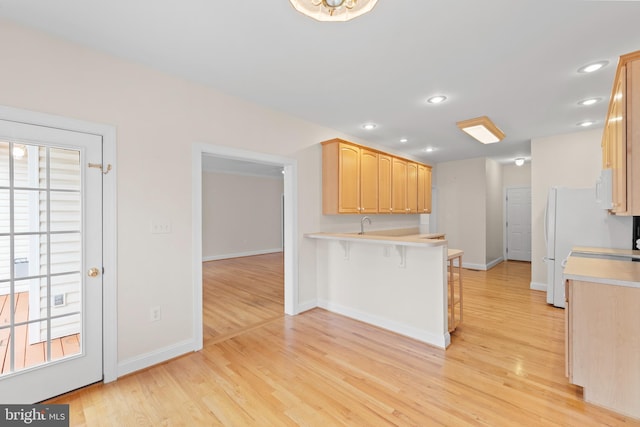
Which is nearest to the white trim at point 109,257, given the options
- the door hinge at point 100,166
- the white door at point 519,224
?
the door hinge at point 100,166

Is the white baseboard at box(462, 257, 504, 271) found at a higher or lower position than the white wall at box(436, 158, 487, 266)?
lower

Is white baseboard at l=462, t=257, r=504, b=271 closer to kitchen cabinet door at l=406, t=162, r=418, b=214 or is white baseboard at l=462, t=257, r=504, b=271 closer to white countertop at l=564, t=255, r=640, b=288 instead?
kitchen cabinet door at l=406, t=162, r=418, b=214

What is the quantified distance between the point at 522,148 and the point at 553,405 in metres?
4.86

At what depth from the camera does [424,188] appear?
5816 millimetres

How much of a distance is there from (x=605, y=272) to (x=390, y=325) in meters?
1.92

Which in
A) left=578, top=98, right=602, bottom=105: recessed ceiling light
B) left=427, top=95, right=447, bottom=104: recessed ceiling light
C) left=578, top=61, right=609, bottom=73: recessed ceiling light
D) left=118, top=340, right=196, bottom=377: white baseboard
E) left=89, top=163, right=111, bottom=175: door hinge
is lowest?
left=118, top=340, right=196, bottom=377: white baseboard

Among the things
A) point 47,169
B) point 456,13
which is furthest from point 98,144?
point 456,13

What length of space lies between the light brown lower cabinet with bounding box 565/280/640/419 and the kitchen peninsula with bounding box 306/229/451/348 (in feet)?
3.19

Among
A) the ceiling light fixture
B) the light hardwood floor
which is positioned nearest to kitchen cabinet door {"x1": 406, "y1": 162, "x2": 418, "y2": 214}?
the light hardwood floor

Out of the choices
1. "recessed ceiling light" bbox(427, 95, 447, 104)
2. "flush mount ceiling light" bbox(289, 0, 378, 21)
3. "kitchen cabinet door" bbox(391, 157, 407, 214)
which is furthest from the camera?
"kitchen cabinet door" bbox(391, 157, 407, 214)

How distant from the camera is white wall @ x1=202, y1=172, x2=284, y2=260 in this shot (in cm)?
788

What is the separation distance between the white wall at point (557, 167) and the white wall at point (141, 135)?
4.86m

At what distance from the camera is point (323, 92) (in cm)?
296

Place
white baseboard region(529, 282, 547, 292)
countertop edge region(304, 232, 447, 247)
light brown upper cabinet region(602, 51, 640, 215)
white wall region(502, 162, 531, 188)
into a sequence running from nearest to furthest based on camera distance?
light brown upper cabinet region(602, 51, 640, 215) → countertop edge region(304, 232, 447, 247) → white baseboard region(529, 282, 547, 292) → white wall region(502, 162, 531, 188)
